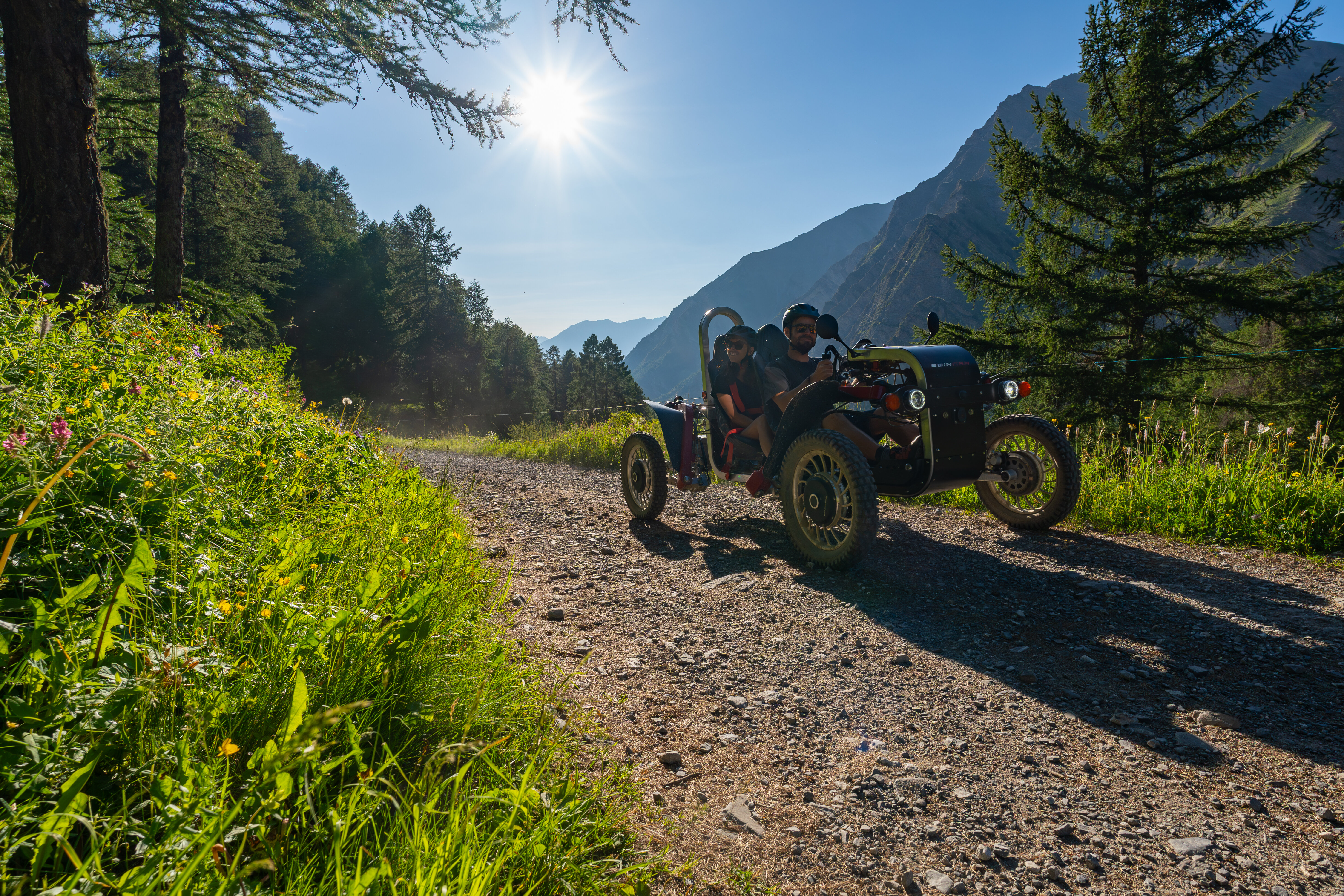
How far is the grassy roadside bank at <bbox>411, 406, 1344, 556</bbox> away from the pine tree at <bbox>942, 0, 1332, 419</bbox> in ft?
14.6

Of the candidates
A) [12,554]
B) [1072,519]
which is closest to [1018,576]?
[1072,519]

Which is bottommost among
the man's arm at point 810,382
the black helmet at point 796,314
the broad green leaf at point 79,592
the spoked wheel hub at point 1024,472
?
the broad green leaf at point 79,592

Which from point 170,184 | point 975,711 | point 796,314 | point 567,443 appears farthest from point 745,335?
point 170,184

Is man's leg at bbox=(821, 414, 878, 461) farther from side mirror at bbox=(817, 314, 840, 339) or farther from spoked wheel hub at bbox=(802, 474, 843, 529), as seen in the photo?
side mirror at bbox=(817, 314, 840, 339)

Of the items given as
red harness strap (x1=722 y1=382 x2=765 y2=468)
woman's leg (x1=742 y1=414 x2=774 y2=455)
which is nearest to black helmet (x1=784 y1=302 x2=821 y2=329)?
red harness strap (x1=722 y1=382 x2=765 y2=468)

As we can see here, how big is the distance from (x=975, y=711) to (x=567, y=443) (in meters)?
10.2

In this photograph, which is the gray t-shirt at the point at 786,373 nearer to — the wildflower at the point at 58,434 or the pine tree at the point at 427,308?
the wildflower at the point at 58,434

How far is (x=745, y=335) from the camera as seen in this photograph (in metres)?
5.91

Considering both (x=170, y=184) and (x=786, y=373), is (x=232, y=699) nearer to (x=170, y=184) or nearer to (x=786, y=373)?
(x=786, y=373)

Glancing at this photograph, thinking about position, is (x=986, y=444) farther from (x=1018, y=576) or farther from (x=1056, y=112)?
(x=1056, y=112)

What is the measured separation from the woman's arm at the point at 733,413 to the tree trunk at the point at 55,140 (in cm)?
578

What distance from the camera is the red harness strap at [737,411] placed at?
574 cm

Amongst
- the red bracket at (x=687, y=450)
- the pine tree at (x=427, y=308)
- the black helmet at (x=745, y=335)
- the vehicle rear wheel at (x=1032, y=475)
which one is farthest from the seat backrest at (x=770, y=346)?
the pine tree at (x=427, y=308)

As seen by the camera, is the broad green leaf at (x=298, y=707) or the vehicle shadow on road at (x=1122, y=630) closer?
the broad green leaf at (x=298, y=707)
